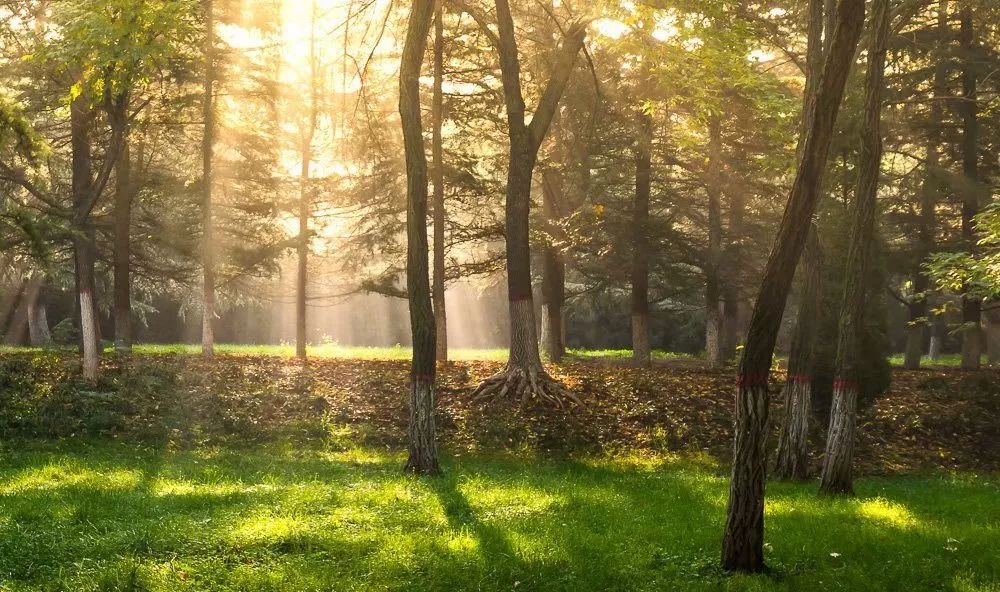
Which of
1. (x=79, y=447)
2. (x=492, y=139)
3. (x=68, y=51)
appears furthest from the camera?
(x=492, y=139)

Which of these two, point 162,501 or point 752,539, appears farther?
point 162,501

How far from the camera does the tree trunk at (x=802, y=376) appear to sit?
12000 millimetres

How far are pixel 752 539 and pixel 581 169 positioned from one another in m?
17.1

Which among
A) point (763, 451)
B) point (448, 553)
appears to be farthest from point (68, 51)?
point (763, 451)

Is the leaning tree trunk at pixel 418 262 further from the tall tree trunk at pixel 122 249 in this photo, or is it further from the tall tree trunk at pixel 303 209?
the tall tree trunk at pixel 122 249

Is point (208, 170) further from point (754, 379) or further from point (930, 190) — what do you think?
point (930, 190)

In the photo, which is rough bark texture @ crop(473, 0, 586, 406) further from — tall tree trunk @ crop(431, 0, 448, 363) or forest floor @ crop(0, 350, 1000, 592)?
tall tree trunk @ crop(431, 0, 448, 363)

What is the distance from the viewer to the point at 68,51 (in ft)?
36.7

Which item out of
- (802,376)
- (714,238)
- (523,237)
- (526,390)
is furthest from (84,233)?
(714,238)

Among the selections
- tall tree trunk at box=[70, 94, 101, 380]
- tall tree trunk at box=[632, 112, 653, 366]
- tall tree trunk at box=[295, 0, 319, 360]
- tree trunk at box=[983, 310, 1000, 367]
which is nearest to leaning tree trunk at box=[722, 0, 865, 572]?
tall tree trunk at box=[70, 94, 101, 380]

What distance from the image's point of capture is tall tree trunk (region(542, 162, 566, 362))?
2481cm

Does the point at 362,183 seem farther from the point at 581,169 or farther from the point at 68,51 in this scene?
the point at 68,51

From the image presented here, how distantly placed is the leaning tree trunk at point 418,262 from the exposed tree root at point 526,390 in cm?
561

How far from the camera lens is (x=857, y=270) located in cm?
1068
